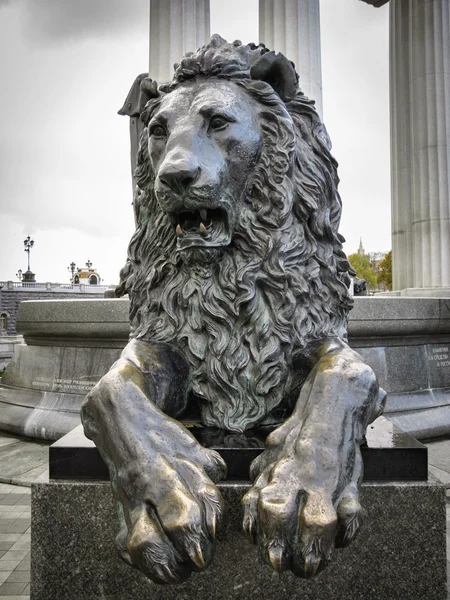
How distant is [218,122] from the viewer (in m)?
2.26

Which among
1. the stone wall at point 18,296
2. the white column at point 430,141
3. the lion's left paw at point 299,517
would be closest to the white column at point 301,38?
the white column at point 430,141

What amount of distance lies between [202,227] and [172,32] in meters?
7.95

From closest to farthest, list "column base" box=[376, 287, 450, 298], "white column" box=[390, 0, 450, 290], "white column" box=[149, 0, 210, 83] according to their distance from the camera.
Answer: "white column" box=[149, 0, 210, 83] < "column base" box=[376, 287, 450, 298] < "white column" box=[390, 0, 450, 290]

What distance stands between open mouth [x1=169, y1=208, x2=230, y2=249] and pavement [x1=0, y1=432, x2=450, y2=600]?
3.79 feet

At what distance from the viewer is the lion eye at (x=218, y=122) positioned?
7.39ft

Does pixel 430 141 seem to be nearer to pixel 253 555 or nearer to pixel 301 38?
pixel 301 38

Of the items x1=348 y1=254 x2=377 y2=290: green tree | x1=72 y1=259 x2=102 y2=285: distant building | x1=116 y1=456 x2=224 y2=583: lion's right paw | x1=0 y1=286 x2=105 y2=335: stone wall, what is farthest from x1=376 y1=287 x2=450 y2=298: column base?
x1=72 y1=259 x2=102 y2=285: distant building

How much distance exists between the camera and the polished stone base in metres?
2.05

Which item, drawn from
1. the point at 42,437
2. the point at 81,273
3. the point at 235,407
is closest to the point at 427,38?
the point at 42,437

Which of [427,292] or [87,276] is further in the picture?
[87,276]

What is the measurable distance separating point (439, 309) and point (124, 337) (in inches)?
135

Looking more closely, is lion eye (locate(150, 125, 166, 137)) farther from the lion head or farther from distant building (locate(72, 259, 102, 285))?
distant building (locate(72, 259, 102, 285))

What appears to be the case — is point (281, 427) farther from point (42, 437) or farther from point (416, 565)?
point (42, 437)

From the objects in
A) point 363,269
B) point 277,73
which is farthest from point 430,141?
point 363,269
